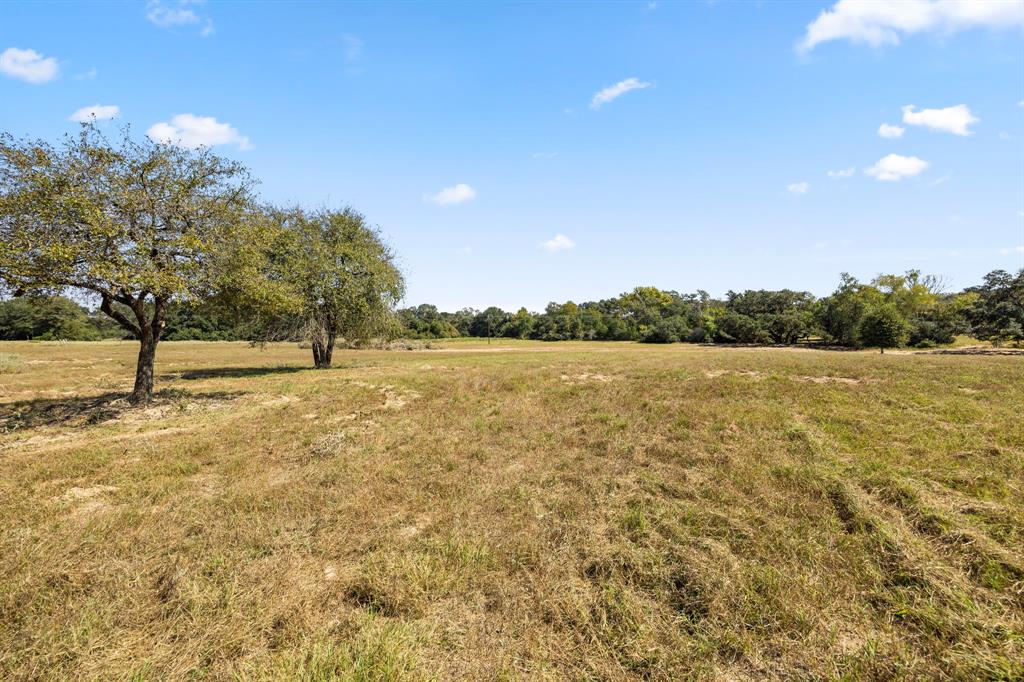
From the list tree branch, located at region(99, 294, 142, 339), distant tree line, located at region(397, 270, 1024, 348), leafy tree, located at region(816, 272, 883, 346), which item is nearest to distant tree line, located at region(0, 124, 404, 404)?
tree branch, located at region(99, 294, 142, 339)

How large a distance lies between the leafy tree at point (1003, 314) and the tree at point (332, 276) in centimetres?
8218

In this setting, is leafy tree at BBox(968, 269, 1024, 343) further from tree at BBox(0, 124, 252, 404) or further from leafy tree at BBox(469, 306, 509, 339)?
leafy tree at BBox(469, 306, 509, 339)

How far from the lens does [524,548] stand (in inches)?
260

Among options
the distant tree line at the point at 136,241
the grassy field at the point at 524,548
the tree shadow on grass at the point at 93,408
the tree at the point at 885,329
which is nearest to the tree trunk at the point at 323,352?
the distant tree line at the point at 136,241

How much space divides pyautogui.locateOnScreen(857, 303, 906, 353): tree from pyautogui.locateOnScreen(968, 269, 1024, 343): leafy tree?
1508 centimetres

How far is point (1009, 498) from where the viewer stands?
24.8ft

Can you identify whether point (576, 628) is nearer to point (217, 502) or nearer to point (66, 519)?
point (217, 502)

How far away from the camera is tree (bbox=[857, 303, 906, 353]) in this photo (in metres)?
54.1

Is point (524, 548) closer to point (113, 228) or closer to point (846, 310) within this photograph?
point (113, 228)

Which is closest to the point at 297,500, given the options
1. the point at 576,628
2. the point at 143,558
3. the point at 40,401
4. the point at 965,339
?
the point at 143,558

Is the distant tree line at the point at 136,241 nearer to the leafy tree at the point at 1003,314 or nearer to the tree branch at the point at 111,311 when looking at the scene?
the tree branch at the point at 111,311

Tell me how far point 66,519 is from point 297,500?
12.5 ft

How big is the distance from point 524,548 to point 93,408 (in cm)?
1937

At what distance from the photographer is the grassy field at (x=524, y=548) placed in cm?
454
